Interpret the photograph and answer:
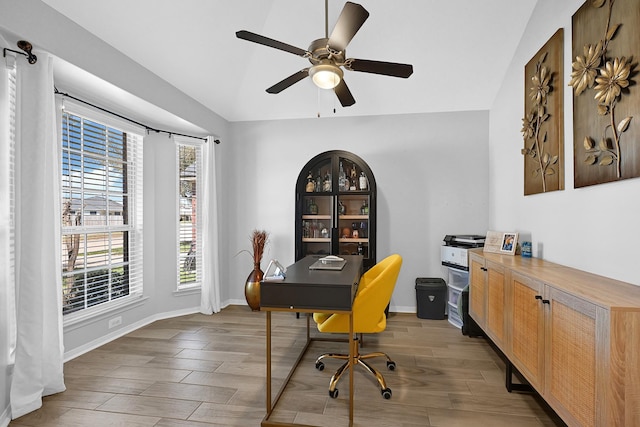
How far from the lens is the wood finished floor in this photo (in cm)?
208

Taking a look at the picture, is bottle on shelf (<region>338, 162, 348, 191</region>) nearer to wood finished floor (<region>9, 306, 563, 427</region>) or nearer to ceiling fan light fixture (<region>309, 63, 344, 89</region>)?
wood finished floor (<region>9, 306, 563, 427</region>)

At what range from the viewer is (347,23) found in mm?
1843

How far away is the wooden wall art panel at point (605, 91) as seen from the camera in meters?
1.76

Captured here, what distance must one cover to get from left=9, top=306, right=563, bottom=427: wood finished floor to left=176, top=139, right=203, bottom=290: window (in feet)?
3.08

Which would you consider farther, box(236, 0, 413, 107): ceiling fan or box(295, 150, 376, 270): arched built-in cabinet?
box(295, 150, 376, 270): arched built-in cabinet

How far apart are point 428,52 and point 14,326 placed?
4306 mm

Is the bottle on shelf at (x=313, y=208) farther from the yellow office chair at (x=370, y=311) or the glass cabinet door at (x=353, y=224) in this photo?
the yellow office chair at (x=370, y=311)

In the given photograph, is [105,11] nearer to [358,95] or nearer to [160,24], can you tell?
[160,24]

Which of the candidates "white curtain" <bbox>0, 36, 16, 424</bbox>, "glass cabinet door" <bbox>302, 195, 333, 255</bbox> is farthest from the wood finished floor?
→ "glass cabinet door" <bbox>302, 195, 333, 255</bbox>

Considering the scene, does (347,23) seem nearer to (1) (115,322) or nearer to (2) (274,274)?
(2) (274,274)

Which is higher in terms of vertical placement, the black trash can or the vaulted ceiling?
the vaulted ceiling

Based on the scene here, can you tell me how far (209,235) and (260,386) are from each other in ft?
7.39

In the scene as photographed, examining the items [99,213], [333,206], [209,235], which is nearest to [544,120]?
[333,206]

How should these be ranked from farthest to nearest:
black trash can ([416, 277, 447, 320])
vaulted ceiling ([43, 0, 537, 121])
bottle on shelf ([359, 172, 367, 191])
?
bottle on shelf ([359, 172, 367, 191]), black trash can ([416, 277, 447, 320]), vaulted ceiling ([43, 0, 537, 121])
